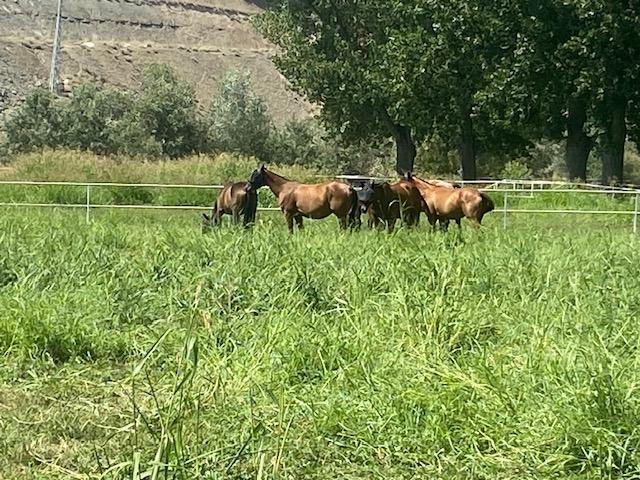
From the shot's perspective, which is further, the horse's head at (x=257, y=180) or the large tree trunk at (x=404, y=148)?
the large tree trunk at (x=404, y=148)

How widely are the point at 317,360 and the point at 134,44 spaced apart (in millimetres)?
86622

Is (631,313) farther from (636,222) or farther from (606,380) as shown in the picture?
(636,222)

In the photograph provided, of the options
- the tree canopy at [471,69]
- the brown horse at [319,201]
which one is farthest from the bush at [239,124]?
the brown horse at [319,201]

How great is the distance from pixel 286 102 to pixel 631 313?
78309mm

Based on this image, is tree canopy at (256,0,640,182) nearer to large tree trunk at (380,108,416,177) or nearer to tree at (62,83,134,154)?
large tree trunk at (380,108,416,177)

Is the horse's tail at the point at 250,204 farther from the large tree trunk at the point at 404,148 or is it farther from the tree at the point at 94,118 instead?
the tree at the point at 94,118

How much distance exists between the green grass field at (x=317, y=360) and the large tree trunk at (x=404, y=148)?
2678 cm

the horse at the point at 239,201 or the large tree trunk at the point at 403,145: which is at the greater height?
the large tree trunk at the point at 403,145

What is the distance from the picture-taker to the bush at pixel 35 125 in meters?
Result: 43.4

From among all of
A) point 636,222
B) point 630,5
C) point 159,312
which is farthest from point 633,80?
point 159,312

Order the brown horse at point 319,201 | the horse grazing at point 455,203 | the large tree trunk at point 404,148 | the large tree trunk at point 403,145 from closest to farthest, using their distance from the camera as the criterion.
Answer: the horse grazing at point 455,203
the brown horse at point 319,201
the large tree trunk at point 403,145
the large tree trunk at point 404,148

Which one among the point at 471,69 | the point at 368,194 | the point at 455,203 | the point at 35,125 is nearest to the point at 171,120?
the point at 35,125

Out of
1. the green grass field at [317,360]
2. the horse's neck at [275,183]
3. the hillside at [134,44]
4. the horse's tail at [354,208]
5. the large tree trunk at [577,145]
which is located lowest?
the green grass field at [317,360]

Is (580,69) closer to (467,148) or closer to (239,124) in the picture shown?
(467,148)
